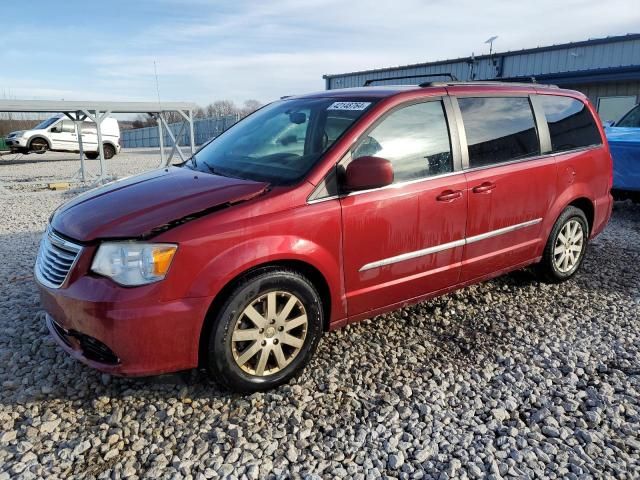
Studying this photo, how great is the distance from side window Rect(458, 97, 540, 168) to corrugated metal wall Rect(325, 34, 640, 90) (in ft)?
33.5

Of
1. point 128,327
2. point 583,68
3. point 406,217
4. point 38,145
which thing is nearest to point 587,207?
point 406,217

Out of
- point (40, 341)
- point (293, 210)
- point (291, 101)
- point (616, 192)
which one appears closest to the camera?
point (293, 210)

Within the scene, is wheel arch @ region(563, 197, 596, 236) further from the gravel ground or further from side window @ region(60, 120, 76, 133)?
side window @ region(60, 120, 76, 133)

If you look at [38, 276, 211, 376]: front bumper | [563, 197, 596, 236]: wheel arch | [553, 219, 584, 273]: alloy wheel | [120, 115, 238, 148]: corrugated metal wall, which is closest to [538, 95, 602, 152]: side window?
[563, 197, 596, 236]: wheel arch

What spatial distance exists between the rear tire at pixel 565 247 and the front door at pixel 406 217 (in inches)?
52.1

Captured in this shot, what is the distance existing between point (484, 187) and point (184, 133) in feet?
104

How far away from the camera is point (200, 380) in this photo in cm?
305

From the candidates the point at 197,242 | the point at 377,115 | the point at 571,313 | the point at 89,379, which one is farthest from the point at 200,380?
the point at 571,313

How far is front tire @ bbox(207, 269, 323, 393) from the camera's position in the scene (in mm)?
2684

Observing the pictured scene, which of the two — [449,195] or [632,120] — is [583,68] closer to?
[632,120]

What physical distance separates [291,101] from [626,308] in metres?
3.30

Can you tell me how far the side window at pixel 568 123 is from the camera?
14.1ft

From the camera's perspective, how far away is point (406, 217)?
324 centimetres

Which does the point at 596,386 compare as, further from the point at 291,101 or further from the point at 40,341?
the point at 40,341
